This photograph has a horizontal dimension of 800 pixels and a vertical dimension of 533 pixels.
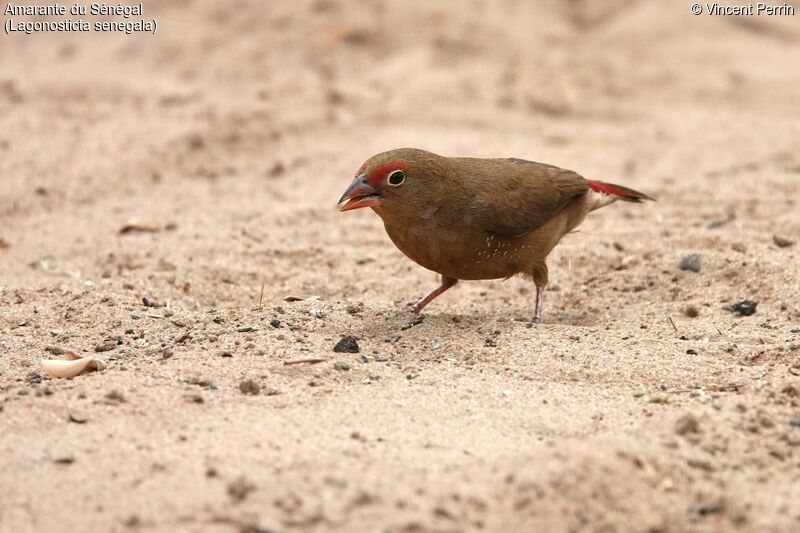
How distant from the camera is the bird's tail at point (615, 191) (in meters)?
5.98

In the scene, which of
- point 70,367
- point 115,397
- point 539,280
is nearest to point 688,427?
point 539,280

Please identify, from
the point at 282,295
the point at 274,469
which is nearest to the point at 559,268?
the point at 282,295

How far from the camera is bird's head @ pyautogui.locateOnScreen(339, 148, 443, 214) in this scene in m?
4.92

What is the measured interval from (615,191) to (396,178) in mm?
1682

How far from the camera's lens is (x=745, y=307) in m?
5.20

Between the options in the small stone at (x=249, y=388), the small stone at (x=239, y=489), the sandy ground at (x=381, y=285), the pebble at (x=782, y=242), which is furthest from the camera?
the pebble at (x=782, y=242)

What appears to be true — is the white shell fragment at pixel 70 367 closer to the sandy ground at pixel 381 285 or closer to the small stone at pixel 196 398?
the sandy ground at pixel 381 285

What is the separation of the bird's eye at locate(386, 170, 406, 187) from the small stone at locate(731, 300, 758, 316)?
1833mm

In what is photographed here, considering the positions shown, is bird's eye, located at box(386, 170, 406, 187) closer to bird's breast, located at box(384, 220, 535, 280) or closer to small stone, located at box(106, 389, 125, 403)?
bird's breast, located at box(384, 220, 535, 280)

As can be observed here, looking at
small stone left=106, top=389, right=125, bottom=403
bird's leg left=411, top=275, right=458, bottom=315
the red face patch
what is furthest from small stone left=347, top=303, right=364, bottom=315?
small stone left=106, top=389, right=125, bottom=403

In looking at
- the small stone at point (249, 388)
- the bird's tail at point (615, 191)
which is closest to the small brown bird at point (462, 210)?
the bird's tail at point (615, 191)

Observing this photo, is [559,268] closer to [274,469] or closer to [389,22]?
[274,469]

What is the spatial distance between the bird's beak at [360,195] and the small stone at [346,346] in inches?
26.2

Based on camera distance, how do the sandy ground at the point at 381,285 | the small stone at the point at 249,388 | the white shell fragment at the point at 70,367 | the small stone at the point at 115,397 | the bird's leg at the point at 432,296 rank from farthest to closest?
the bird's leg at the point at 432,296 < the white shell fragment at the point at 70,367 < the small stone at the point at 249,388 < the small stone at the point at 115,397 < the sandy ground at the point at 381,285
